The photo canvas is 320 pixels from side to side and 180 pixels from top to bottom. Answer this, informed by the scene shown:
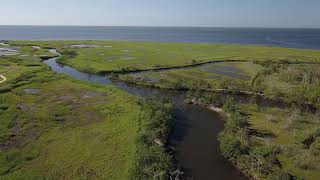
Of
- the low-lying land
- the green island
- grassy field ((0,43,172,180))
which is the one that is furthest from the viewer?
the low-lying land

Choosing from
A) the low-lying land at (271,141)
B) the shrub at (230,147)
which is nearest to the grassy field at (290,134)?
the low-lying land at (271,141)

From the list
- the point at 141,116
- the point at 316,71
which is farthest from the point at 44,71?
the point at 316,71

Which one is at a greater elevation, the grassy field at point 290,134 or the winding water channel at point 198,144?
the grassy field at point 290,134

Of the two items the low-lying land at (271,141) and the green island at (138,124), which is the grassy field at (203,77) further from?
the low-lying land at (271,141)

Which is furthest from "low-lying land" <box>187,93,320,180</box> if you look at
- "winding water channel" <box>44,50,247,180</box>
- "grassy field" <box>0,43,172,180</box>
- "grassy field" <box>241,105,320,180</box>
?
"grassy field" <box>0,43,172,180</box>

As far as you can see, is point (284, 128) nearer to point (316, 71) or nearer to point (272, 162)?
point (272, 162)

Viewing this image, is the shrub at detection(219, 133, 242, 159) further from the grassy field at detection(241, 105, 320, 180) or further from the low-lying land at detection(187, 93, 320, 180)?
the grassy field at detection(241, 105, 320, 180)
